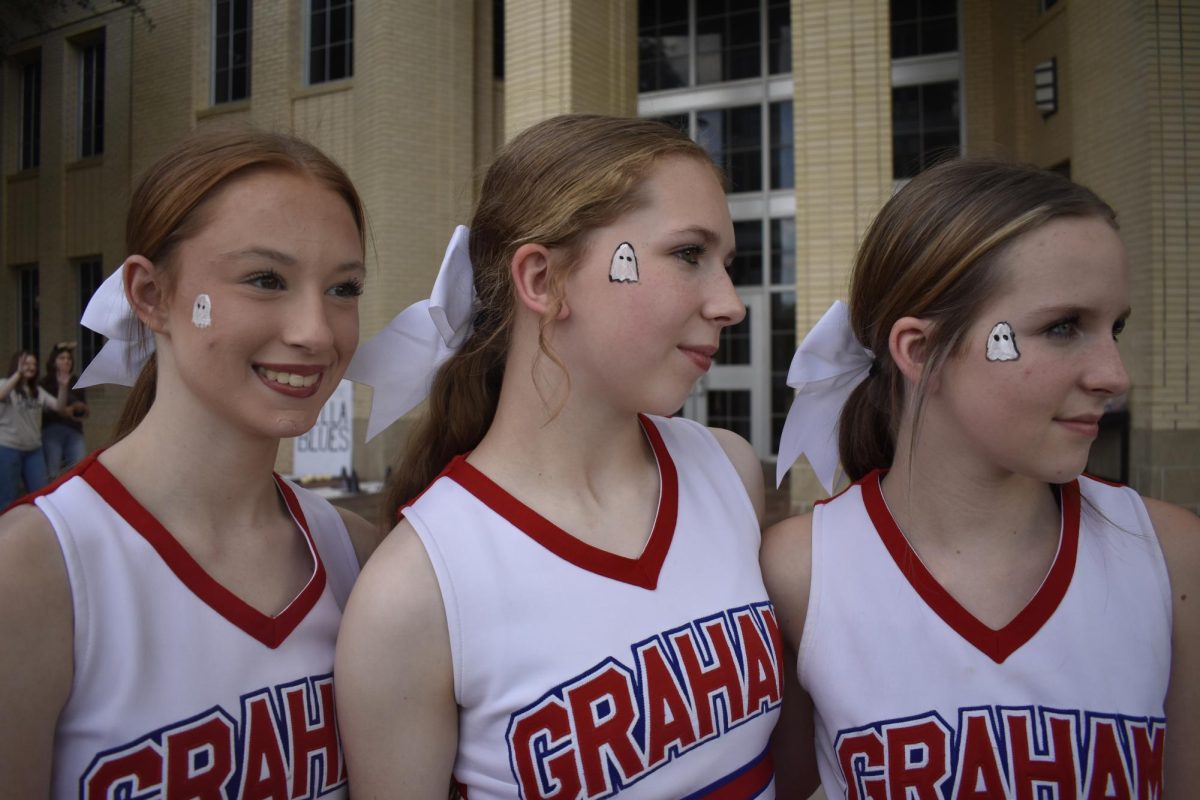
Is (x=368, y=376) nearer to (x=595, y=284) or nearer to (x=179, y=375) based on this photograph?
(x=179, y=375)

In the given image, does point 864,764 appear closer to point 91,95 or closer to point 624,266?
point 624,266

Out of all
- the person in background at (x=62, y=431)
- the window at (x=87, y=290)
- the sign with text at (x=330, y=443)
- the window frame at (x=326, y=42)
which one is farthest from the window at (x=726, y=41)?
the person in background at (x=62, y=431)

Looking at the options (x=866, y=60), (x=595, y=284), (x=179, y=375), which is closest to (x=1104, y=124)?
(x=866, y=60)

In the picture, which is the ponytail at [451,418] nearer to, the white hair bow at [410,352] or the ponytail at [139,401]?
the white hair bow at [410,352]

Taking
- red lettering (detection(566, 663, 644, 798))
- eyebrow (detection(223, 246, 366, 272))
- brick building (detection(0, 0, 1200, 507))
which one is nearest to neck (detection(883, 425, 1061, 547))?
red lettering (detection(566, 663, 644, 798))

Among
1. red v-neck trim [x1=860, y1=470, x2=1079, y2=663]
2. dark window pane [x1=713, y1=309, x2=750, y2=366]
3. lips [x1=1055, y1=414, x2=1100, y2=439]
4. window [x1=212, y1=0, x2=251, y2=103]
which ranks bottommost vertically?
red v-neck trim [x1=860, y1=470, x2=1079, y2=663]

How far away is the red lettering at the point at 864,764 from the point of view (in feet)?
4.46

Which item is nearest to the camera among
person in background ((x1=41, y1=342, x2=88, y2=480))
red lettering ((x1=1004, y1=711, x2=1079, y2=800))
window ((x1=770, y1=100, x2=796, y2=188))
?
red lettering ((x1=1004, y1=711, x2=1079, y2=800))

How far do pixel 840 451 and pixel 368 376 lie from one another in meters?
1.05

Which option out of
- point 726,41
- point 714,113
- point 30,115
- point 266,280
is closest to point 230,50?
point 30,115

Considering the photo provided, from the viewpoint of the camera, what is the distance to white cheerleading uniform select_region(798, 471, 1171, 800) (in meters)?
1.30

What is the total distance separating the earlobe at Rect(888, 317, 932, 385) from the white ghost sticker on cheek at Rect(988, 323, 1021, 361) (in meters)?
0.12

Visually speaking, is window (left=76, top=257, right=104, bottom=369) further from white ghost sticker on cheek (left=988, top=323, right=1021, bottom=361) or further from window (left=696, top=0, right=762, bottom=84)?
white ghost sticker on cheek (left=988, top=323, right=1021, bottom=361)

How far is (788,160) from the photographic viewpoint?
1170 cm
